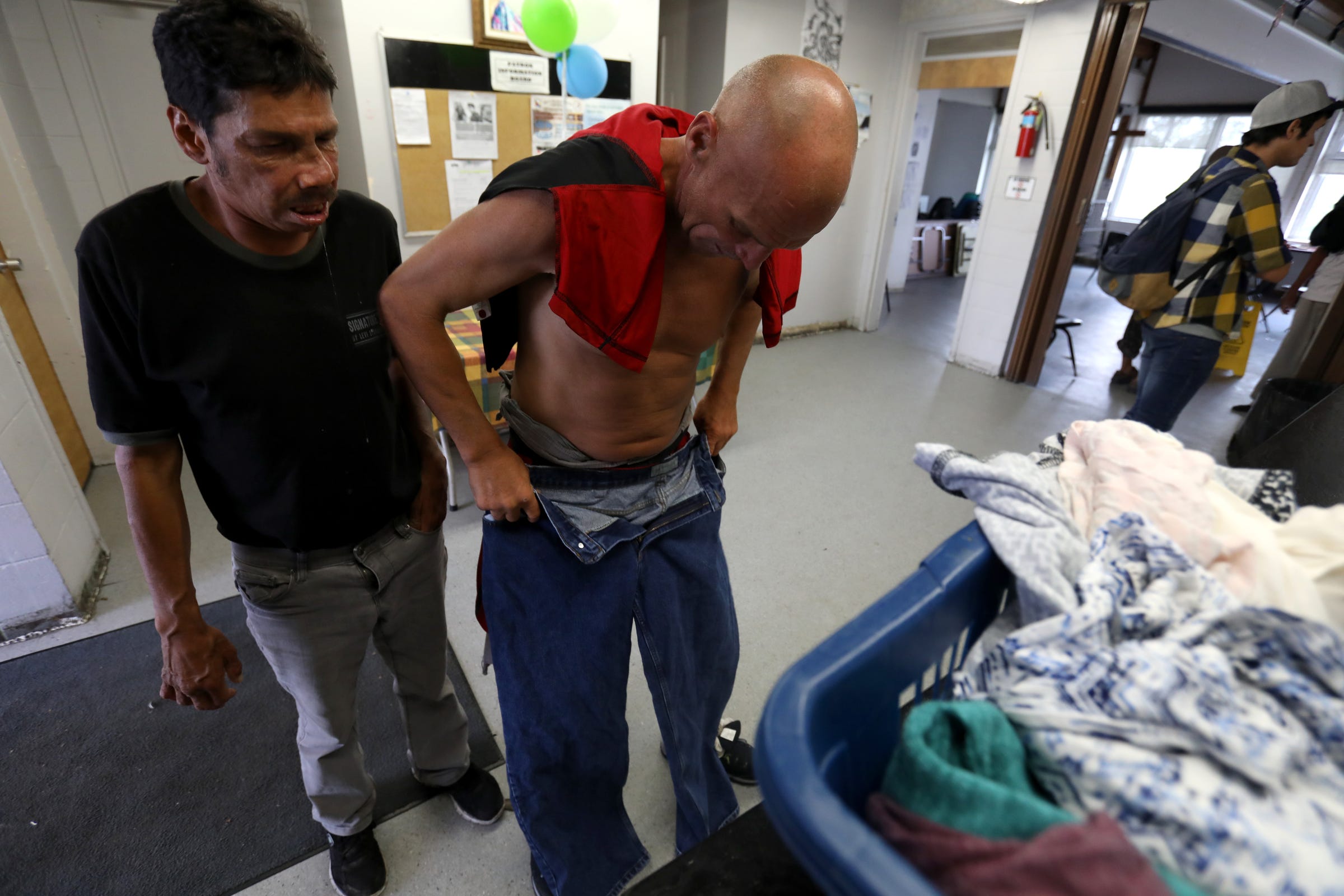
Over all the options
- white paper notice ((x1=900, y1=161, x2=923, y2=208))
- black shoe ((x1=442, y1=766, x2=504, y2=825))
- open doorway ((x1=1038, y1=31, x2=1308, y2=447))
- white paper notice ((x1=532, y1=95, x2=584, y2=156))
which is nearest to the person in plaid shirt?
open doorway ((x1=1038, y1=31, x2=1308, y2=447))

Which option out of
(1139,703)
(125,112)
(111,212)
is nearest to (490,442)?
(111,212)

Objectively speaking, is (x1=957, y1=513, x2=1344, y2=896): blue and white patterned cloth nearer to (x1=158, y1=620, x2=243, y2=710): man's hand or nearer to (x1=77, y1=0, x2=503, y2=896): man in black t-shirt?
(x1=77, y1=0, x2=503, y2=896): man in black t-shirt

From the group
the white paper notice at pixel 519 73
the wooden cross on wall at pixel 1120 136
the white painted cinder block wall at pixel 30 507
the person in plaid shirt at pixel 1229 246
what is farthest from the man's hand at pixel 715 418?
the wooden cross on wall at pixel 1120 136

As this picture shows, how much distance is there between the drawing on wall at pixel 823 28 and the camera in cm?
425

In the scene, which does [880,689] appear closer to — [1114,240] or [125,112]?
[125,112]

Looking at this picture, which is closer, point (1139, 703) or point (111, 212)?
point (1139, 703)

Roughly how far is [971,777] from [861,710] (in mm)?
95

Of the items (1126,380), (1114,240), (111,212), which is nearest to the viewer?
(111,212)

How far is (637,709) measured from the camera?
5.73 feet

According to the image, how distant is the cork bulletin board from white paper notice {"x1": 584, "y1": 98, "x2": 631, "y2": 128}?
0.33 ft

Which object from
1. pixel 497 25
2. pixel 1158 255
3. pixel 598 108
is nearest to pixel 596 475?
pixel 1158 255

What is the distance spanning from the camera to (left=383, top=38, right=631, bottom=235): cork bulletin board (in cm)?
304

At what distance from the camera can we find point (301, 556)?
3.46 feet

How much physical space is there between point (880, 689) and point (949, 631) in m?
0.14
